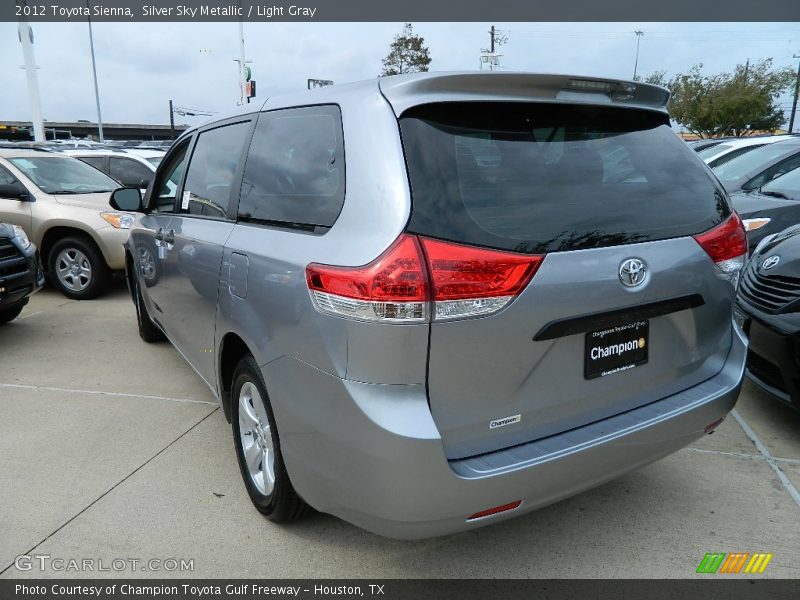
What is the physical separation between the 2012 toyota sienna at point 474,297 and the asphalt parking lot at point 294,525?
0.31 metres

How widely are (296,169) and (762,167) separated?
6.72 metres

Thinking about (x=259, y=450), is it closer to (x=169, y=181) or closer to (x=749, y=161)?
(x=169, y=181)

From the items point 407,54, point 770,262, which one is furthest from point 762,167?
point 407,54

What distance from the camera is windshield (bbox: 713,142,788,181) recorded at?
24.6ft

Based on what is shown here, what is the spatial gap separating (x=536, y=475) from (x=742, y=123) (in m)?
40.5

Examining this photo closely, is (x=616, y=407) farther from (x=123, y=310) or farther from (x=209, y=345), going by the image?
(x=123, y=310)

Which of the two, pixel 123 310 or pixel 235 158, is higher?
pixel 235 158

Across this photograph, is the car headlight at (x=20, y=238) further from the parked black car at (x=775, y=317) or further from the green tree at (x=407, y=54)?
the green tree at (x=407, y=54)

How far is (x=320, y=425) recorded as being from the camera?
2.04 m

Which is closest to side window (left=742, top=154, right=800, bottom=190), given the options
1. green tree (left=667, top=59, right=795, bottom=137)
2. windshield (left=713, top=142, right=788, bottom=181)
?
windshield (left=713, top=142, right=788, bottom=181)

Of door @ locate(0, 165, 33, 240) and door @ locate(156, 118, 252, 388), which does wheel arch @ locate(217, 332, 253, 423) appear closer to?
door @ locate(156, 118, 252, 388)

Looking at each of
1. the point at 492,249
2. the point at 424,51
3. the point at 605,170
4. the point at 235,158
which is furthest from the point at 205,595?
the point at 424,51

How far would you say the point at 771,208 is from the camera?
6027mm

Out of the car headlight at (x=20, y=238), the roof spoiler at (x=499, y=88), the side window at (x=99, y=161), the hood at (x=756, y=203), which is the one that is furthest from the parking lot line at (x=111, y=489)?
the side window at (x=99, y=161)
